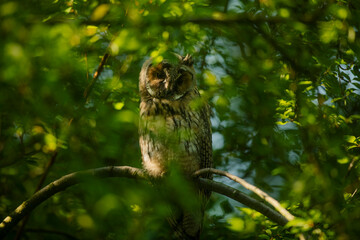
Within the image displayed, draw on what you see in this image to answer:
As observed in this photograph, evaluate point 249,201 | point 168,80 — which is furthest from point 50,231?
point 249,201

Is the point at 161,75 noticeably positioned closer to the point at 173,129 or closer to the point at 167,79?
the point at 167,79

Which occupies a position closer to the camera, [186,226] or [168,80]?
[168,80]

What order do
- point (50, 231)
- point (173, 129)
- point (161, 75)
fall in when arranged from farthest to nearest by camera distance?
point (161, 75) → point (173, 129) → point (50, 231)

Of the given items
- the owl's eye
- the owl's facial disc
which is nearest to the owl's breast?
the owl's facial disc

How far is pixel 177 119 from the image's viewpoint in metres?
3.16

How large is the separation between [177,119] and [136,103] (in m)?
0.94

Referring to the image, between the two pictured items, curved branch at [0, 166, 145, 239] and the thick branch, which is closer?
the thick branch

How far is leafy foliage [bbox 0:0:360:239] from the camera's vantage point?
3.79ft

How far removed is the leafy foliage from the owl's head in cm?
47

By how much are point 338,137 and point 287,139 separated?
2.19 ft

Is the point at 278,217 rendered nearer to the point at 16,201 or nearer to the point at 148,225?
the point at 148,225

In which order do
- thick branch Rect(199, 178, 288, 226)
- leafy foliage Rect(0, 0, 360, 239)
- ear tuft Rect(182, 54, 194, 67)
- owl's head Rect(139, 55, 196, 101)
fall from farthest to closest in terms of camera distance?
ear tuft Rect(182, 54, 194, 67)
owl's head Rect(139, 55, 196, 101)
thick branch Rect(199, 178, 288, 226)
leafy foliage Rect(0, 0, 360, 239)

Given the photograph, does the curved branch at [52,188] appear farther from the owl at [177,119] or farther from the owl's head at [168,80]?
the owl's head at [168,80]

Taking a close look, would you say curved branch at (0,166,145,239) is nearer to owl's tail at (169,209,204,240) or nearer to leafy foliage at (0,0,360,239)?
leafy foliage at (0,0,360,239)
